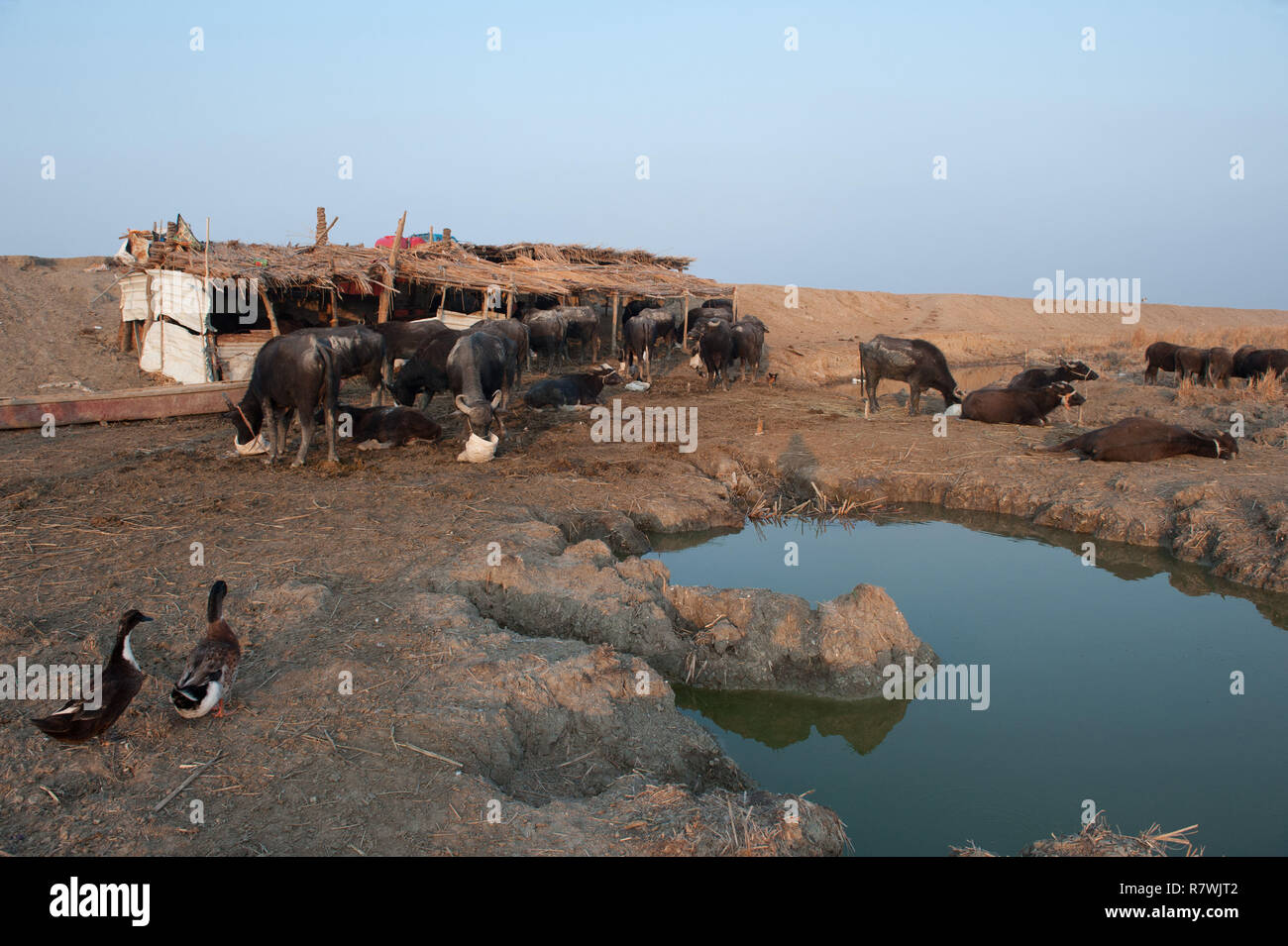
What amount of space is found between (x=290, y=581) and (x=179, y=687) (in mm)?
1932

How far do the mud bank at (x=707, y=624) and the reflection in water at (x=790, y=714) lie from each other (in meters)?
0.09

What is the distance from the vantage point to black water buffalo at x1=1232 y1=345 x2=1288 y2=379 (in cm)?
1617

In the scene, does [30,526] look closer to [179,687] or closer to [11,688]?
[11,688]

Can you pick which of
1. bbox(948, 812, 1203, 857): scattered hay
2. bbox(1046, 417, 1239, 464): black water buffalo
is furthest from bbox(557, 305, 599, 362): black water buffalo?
bbox(948, 812, 1203, 857): scattered hay

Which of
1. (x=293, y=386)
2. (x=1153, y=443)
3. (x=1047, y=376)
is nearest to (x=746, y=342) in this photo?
(x=1047, y=376)

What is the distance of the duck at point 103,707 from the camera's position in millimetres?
3754

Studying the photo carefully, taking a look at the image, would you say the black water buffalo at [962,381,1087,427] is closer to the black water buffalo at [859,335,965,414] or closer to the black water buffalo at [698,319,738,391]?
the black water buffalo at [859,335,965,414]

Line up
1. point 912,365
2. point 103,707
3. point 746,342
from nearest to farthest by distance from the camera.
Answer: point 103,707, point 912,365, point 746,342

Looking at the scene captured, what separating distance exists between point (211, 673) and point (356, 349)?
7921 millimetres

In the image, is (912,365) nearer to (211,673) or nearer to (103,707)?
(211,673)

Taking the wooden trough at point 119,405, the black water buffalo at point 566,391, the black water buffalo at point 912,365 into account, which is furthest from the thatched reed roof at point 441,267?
the black water buffalo at point 912,365

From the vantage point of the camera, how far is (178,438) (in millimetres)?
11391

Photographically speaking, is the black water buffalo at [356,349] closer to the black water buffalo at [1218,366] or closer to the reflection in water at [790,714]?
the reflection in water at [790,714]

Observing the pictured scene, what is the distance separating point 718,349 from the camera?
17438mm
